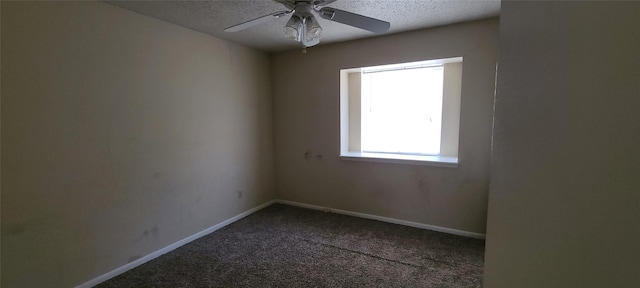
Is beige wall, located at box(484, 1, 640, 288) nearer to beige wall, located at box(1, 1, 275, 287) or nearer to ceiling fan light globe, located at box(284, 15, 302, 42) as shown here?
ceiling fan light globe, located at box(284, 15, 302, 42)

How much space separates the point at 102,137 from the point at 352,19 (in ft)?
7.22

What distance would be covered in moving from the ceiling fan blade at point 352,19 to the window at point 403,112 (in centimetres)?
137

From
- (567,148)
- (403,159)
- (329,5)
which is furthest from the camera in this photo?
(403,159)

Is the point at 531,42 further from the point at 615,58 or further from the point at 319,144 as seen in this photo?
the point at 319,144

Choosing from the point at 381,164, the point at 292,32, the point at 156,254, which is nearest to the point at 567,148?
the point at 292,32

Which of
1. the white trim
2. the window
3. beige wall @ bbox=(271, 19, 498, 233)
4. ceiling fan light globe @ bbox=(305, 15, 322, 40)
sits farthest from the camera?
the window

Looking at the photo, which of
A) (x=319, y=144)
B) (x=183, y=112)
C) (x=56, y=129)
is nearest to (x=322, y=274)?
(x=319, y=144)

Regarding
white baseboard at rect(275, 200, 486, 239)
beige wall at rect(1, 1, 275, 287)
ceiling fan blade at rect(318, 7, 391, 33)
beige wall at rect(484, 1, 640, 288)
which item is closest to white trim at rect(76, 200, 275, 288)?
beige wall at rect(1, 1, 275, 287)

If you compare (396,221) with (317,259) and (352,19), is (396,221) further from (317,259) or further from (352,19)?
(352,19)

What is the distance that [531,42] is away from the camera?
0.53m

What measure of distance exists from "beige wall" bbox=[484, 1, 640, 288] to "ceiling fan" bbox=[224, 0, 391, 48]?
1421 mm

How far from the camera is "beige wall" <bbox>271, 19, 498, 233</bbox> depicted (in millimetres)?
2783

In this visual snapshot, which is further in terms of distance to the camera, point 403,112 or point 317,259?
point 403,112

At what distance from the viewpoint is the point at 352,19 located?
187 cm
